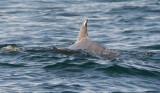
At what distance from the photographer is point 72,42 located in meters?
15.7

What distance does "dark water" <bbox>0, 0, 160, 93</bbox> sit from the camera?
1063 centimetres

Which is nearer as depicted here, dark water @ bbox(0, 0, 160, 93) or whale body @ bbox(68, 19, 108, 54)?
dark water @ bbox(0, 0, 160, 93)

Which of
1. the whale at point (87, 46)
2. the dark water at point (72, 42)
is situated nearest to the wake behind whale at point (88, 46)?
the whale at point (87, 46)

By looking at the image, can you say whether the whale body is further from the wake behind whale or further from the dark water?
the dark water

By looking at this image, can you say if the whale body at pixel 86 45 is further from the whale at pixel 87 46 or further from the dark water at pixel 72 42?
the dark water at pixel 72 42

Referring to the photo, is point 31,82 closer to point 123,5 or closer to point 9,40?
point 9,40

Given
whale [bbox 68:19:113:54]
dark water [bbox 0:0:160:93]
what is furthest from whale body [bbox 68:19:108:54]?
dark water [bbox 0:0:160:93]

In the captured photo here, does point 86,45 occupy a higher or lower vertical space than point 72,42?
higher

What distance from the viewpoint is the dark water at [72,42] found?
10.6 meters

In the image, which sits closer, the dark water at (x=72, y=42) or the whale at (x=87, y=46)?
the dark water at (x=72, y=42)

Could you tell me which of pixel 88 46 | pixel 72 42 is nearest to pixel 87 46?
pixel 88 46

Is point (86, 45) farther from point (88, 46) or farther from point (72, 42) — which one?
point (72, 42)

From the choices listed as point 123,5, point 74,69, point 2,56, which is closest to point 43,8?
point 123,5

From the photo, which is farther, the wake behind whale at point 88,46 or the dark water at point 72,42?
the wake behind whale at point 88,46
